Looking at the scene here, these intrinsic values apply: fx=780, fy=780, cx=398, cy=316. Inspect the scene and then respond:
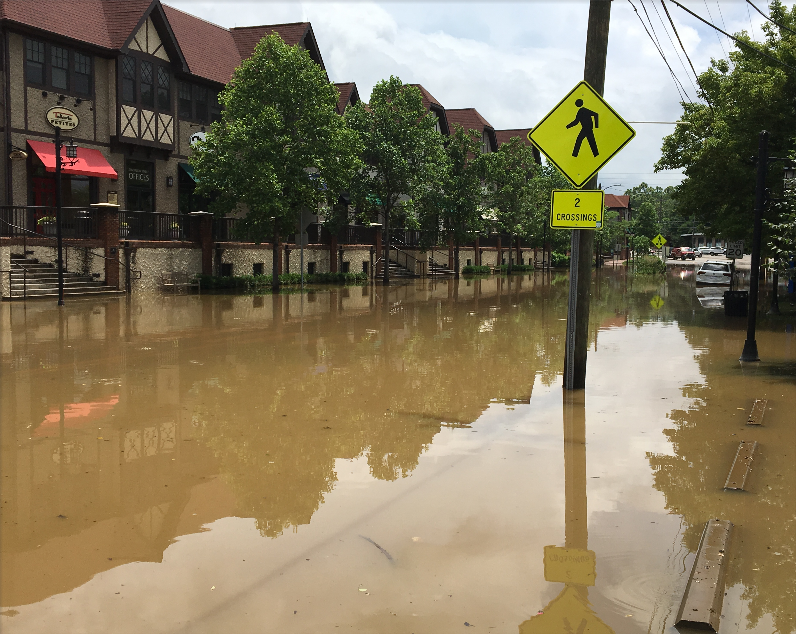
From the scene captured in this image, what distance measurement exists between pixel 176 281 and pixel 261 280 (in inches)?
155

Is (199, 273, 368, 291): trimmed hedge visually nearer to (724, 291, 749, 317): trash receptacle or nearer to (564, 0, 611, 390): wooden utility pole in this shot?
(724, 291, 749, 317): trash receptacle

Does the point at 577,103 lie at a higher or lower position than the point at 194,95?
lower

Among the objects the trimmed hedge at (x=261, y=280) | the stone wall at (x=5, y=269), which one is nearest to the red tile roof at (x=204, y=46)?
the trimmed hedge at (x=261, y=280)

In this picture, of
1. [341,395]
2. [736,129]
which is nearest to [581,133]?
[341,395]

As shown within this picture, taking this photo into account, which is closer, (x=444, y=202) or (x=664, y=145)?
→ (x=664, y=145)

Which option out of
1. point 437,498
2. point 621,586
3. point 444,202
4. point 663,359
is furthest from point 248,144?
point 621,586

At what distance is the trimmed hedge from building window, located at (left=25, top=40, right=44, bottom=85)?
9562 mm

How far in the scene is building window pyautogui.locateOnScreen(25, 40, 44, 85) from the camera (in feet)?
94.7

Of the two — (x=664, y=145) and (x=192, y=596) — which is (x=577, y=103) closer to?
(x=192, y=596)

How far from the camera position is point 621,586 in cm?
489

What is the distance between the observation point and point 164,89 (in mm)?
34656

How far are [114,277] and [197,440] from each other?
874 inches

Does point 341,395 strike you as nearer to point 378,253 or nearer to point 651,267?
point 378,253

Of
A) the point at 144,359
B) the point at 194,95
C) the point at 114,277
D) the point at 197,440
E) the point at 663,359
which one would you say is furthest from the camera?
the point at 194,95
